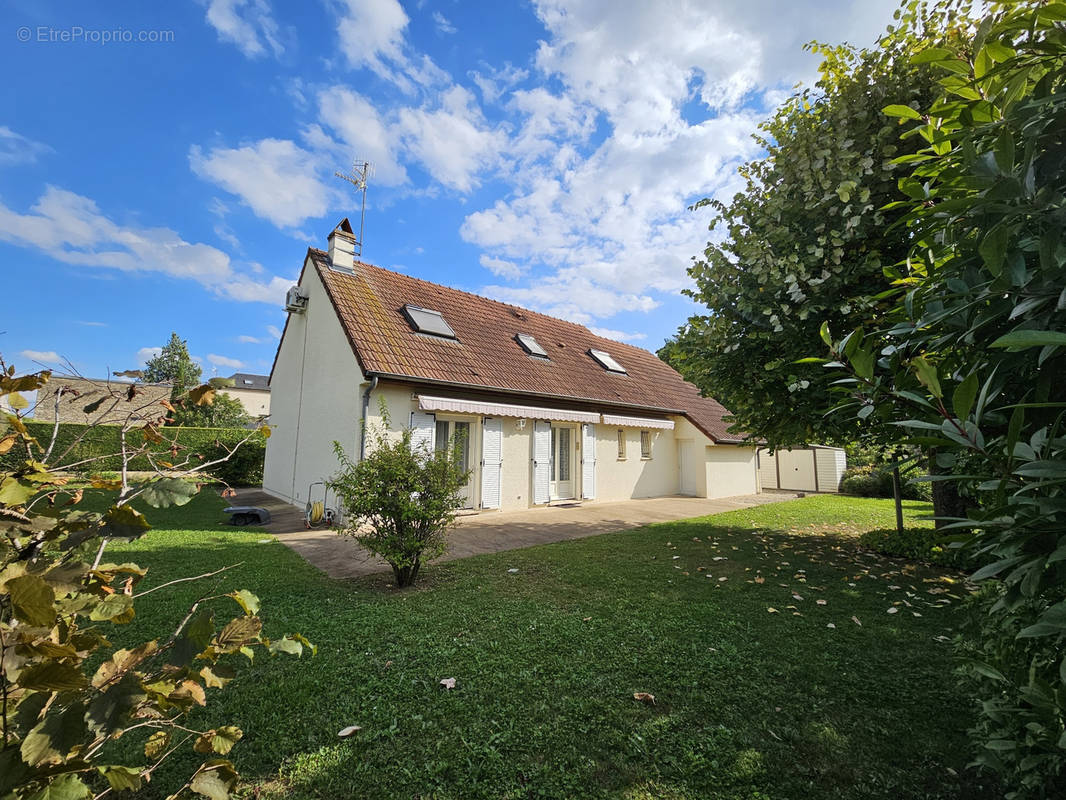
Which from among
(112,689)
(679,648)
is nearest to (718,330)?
(679,648)

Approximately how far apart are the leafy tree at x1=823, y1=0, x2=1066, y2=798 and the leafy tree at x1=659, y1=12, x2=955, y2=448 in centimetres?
435

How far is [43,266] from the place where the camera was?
995 centimetres

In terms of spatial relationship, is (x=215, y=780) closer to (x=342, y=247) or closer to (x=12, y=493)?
(x=12, y=493)

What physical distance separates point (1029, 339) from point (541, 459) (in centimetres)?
1304

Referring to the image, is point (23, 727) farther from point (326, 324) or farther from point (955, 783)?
point (326, 324)

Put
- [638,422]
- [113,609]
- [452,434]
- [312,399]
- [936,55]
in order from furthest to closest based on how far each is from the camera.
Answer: [638,422]
[312,399]
[452,434]
[936,55]
[113,609]

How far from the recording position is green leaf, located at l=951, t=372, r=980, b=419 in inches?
51.2

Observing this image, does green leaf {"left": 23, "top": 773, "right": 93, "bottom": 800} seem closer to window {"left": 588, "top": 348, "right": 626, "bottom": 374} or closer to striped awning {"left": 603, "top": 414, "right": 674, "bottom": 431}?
striped awning {"left": 603, "top": 414, "right": 674, "bottom": 431}

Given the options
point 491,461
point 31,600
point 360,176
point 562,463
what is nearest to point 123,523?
point 31,600

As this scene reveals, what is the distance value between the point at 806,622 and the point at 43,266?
16.4 metres

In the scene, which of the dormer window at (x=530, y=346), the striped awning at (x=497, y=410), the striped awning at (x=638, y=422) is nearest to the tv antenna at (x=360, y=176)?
the dormer window at (x=530, y=346)

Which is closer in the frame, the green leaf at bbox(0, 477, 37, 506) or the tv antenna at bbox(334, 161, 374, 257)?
the green leaf at bbox(0, 477, 37, 506)

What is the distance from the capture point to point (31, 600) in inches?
40.0

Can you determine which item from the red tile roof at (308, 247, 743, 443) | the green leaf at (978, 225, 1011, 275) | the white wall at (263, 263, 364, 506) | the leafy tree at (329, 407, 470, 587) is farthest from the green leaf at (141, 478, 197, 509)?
the white wall at (263, 263, 364, 506)
